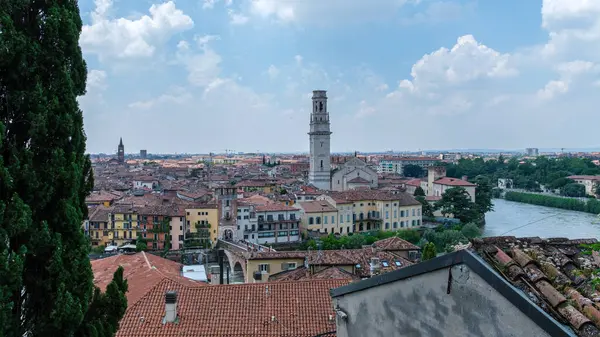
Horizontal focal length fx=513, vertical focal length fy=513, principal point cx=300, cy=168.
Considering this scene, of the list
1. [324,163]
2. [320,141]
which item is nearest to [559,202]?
[324,163]

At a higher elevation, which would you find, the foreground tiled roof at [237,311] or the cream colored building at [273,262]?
the foreground tiled roof at [237,311]

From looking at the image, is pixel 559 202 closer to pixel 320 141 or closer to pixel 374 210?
pixel 320 141

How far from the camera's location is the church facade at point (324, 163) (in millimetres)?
56500

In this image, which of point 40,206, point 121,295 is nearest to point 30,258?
point 40,206

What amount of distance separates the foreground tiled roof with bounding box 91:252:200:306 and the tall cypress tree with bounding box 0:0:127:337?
4888 mm

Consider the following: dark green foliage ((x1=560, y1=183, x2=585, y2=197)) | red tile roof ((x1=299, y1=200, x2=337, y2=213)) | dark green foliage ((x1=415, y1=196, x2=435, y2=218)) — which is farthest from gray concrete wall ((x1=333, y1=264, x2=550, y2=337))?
dark green foliage ((x1=560, y1=183, x2=585, y2=197))

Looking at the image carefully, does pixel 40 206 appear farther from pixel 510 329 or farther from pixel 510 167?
pixel 510 167

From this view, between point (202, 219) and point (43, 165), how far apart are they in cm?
3123

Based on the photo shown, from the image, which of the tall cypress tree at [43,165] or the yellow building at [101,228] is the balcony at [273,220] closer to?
the yellow building at [101,228]

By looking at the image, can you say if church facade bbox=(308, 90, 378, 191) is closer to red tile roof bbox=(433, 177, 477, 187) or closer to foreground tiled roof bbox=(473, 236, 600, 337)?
red tile roof bbox=(433, 177, 477, 187)

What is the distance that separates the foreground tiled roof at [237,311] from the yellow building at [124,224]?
2612 centimetres

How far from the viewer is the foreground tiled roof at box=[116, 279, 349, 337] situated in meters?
8.80

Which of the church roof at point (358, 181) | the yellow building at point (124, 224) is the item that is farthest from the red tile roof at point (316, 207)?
the church roof at point (358, 181)

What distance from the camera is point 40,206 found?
4211 millimetres
